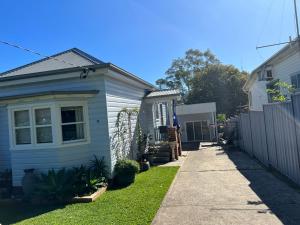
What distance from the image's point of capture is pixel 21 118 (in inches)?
392

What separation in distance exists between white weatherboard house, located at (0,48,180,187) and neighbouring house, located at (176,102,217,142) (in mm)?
20759

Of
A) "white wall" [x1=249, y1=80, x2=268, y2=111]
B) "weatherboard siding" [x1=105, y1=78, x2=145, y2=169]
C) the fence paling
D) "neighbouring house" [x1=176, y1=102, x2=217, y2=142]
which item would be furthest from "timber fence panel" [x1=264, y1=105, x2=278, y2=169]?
"neighbouring house" [x1=176, y1=102, x2=217, y2=142]

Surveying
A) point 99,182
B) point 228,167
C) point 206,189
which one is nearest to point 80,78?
point 99,182

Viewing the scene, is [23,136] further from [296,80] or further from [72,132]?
[296,80]

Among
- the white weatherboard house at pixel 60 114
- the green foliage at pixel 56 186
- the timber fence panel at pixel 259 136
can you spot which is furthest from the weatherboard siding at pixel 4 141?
the timber fence panel at pixel 259 136

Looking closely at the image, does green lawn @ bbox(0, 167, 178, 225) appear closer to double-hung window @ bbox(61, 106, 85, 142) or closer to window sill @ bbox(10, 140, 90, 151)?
window sill @ bbox(10, 140, 90, 151)

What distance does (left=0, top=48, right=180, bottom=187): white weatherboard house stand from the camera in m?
9.49

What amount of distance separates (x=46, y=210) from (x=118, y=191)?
2199 millimetres

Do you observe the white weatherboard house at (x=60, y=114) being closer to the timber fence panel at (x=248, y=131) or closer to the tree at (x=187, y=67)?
the timber fence panel at (x=248, y=131)

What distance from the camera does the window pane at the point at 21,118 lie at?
988 centimetres

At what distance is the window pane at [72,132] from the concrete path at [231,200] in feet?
11.7

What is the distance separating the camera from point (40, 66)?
1152 cm

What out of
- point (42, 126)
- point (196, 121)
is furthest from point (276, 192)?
point (196, 121)

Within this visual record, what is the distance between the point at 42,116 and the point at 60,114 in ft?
2.17
